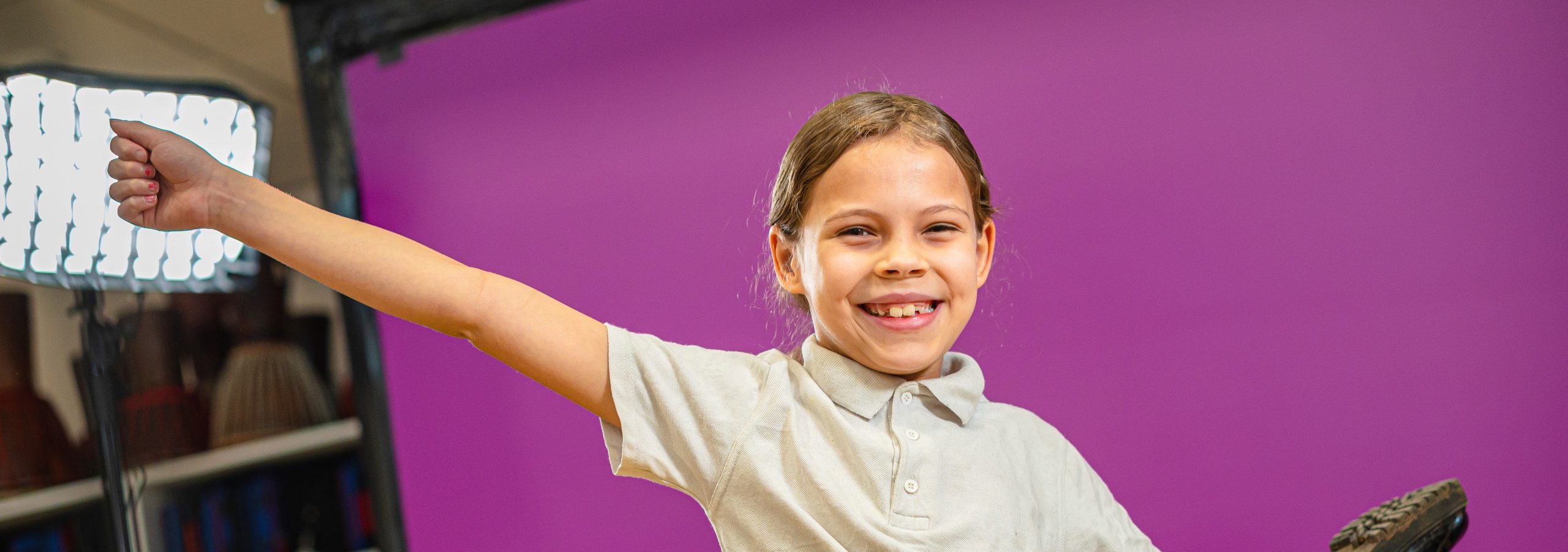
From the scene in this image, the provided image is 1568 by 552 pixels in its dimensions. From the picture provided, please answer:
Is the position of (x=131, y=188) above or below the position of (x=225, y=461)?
above

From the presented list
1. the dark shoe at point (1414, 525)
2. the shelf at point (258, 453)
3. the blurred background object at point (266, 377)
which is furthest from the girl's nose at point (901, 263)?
the blurred background object at point (266, 377)

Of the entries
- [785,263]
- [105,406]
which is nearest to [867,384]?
[785,263]

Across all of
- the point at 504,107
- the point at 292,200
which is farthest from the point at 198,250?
the point at 292,200

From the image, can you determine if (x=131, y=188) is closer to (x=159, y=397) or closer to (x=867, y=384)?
(x=867, y=384)

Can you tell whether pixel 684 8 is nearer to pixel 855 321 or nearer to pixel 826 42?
pixel 826 42

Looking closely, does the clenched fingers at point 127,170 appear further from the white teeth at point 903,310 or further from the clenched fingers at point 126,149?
the white teeth at point 903,310

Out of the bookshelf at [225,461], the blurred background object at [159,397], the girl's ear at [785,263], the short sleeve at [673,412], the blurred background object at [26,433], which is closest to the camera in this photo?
the short sleeve at [673,412]

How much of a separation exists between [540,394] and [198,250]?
636 millimetres

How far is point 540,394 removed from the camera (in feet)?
5.36

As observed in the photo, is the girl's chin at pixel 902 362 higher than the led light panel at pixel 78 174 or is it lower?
lower

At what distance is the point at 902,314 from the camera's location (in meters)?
0.79

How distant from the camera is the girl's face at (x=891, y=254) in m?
0.77

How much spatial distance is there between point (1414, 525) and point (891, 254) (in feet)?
1.51

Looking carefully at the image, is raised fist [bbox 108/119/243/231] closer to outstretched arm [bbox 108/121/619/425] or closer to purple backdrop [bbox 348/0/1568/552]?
outstretched arm [bbox 108/121/619/425]
